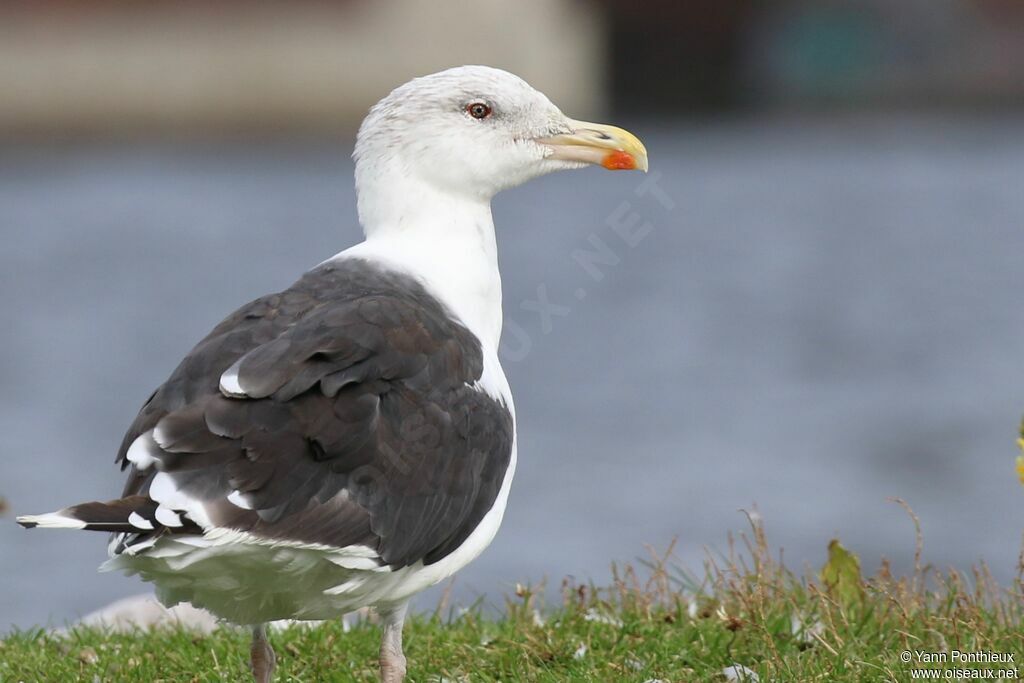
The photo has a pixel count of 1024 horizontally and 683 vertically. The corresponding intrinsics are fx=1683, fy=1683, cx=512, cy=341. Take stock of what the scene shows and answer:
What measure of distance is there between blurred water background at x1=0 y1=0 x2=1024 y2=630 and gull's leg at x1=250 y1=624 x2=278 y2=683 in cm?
218

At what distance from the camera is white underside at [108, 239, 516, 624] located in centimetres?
447

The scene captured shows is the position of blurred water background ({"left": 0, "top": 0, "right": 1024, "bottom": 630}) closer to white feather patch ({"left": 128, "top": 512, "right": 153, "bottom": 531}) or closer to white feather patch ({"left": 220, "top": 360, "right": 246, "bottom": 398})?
white feather patch ({"left": 220, "top": 360, "right": 246, "bottom": 398})

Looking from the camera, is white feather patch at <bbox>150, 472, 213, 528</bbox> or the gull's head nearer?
white feather patch at <bbox>150, 472, 213, 528</bbox>

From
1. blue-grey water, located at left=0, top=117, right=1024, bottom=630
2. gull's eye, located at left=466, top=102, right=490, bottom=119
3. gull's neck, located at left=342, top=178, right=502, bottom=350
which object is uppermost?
gull's eye, located at left=466, top=102, right=490, bottom=119

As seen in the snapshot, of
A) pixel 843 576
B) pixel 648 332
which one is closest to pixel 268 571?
pixel 843 576

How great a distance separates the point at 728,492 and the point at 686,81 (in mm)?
43136

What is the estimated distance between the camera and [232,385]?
4.73 metres

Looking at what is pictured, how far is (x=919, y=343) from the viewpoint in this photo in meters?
24.8

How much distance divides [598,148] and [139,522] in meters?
2.62

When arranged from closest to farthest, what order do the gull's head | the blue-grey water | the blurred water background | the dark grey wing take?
the dark grey wing → the gull's head → the blue-grey water → the blurred water background

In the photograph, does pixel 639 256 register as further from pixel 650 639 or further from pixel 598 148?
pixel 650 639

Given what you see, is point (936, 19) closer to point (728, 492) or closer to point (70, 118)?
point (70, 118)

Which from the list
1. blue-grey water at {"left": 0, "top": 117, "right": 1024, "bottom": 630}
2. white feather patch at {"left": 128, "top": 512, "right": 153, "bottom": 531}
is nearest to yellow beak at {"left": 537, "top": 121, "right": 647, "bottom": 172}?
white feather patch at {"left": 128, "top": 512, "right": 153, "bottom": 531}

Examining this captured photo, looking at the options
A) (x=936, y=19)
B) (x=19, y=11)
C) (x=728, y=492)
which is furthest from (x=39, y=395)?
(x=936, y=19)
